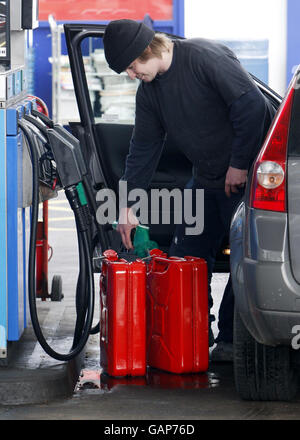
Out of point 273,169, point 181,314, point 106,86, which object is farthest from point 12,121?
point 106,86

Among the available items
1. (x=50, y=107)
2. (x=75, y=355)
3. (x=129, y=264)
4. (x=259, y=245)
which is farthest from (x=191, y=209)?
(x=50, y=107)

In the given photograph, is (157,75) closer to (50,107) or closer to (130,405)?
(130,405)

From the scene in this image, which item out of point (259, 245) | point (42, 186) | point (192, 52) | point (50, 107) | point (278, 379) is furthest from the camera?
point (50, 107)

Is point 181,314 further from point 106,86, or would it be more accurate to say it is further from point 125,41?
point 106,86

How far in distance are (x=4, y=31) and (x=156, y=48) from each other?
32.1 inches

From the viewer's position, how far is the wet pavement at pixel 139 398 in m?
4.89

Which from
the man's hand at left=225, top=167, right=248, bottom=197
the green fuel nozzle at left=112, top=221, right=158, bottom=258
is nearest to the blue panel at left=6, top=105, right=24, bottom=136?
the green fuel nozzle at left=112, top=221, right=158, bottom=258

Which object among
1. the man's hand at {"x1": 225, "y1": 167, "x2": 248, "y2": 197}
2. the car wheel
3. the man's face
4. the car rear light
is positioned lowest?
the car wheel

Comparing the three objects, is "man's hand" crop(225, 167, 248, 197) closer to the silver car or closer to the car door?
the silver car

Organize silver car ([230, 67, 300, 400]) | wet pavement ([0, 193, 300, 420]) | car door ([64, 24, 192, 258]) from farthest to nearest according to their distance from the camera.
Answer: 1. car door ([64, 24, 192, 258])
2. wet pavement ([0, 193, 300, 420])
3. silver car ([230, 67, 300, 400])

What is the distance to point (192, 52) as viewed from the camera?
5535 mm

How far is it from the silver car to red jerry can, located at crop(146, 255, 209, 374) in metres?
0.75

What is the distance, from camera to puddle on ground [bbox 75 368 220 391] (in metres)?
5.44
